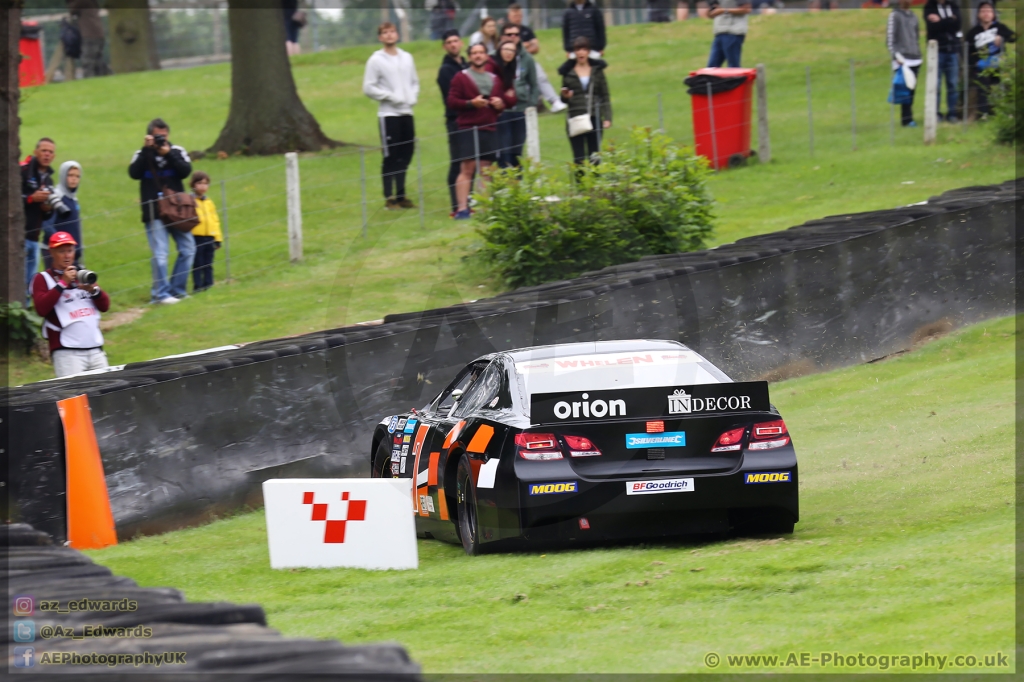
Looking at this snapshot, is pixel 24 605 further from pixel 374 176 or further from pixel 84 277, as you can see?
pixel 374 176

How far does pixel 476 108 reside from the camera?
1842cm

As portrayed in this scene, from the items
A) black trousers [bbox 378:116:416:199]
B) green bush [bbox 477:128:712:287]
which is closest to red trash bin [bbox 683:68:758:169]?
black trousers [bbox 378:116:416:199]

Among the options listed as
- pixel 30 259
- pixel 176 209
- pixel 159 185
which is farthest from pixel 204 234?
pixel 30 259

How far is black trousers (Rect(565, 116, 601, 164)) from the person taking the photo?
754 inches

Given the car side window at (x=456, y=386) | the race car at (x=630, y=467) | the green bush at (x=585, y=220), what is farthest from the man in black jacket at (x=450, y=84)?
the race car at (x=630, y=467)

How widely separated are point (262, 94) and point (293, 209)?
22.7 feet

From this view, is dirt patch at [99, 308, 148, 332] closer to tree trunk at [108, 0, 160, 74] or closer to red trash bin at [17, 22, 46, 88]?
tree trunk at [108, 0, 160, 74]

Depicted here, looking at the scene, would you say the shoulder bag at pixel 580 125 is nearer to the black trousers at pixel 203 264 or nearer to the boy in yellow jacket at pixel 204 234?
the boy in yellow jacket at pixel 204 234

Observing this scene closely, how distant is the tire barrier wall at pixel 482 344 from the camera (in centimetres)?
858

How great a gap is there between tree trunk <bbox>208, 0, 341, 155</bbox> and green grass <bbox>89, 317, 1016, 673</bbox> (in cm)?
1604

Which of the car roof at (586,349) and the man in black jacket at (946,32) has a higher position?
the man in black jacket at (946,32)

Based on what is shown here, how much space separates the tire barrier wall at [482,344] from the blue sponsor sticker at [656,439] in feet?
11.2

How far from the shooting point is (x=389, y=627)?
5949mm

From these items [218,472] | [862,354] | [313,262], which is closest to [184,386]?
[218,472]
